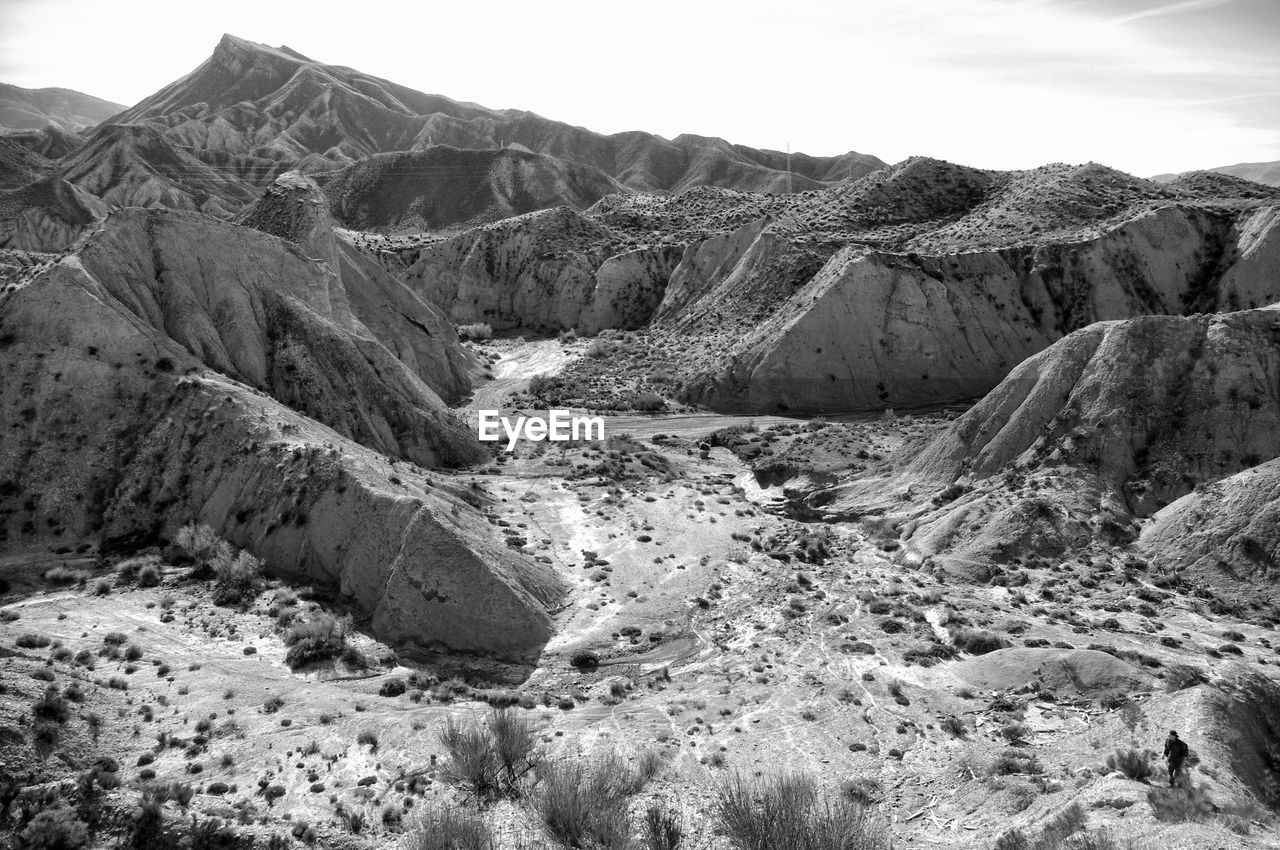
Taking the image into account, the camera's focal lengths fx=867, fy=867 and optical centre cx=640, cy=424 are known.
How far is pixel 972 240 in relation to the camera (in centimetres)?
5891

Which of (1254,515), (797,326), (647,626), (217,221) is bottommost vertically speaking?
(647,626)

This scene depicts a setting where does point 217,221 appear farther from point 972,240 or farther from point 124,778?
point 972,240

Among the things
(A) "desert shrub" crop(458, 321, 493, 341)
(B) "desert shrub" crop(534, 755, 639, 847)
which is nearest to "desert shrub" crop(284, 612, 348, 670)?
(B) "desert shrub" crop(534, 755, 639, 847)

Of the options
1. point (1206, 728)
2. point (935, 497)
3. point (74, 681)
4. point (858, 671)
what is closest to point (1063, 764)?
point (1206, 728)

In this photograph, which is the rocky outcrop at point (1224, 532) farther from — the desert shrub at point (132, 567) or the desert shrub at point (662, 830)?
the desert shrub at point (132, 567)

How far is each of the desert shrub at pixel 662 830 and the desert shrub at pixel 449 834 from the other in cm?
242

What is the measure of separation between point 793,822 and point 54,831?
10694 millimetres

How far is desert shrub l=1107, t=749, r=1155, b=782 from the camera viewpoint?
14.3m

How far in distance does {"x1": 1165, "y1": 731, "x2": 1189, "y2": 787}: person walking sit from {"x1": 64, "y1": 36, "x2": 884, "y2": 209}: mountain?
477 ft

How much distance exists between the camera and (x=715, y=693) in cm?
2042

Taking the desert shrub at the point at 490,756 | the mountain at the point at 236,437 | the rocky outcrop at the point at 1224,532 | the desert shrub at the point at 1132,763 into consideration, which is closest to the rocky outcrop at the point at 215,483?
the mountain at the point at 236,437

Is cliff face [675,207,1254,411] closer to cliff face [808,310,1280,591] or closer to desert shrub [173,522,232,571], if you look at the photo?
cliff face [808,310,1280,591]

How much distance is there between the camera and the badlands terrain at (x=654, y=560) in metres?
14.7

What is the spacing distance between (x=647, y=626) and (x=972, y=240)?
1767 inches
